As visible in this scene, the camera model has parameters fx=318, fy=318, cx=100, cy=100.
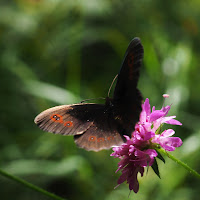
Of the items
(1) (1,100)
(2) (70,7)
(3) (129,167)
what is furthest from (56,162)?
(2) (70,7)

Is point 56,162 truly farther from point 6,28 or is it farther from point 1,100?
point 6,28

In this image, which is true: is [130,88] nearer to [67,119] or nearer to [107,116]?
[107,116]

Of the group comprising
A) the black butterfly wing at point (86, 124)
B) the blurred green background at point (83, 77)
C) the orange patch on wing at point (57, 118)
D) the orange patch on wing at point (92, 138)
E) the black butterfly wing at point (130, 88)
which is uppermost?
the black butterfly wing at point (130, 88)

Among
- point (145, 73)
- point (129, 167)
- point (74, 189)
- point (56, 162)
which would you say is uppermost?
point (129, 167)

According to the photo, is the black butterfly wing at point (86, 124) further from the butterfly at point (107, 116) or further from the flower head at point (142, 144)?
the flower head at point (142, 144)

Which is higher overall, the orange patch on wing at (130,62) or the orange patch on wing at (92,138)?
the orange patch on wing at (130,62)

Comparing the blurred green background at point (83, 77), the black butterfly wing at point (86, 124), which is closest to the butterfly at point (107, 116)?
the black butterfly wing at point (86, 124)

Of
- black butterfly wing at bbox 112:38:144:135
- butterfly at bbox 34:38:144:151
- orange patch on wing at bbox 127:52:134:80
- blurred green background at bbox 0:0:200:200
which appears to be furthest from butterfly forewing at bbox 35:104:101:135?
blurred green background at bbox 0:0:200:200
